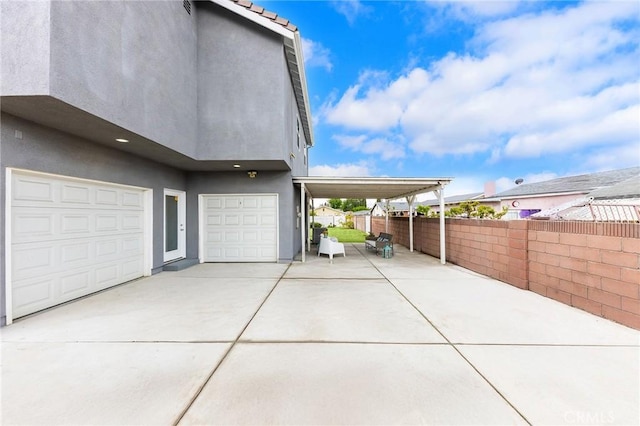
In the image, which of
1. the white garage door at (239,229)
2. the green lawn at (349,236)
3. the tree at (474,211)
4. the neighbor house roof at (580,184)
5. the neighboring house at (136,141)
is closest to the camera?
the neighboring house at (136,141)

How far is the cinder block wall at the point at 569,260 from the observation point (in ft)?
12.6

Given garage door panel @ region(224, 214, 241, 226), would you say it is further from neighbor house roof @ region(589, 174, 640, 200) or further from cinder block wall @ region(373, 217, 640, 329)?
neighbor house roof @ region(589, 174, 640, 200)

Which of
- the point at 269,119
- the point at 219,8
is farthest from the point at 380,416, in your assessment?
the point at 219,8

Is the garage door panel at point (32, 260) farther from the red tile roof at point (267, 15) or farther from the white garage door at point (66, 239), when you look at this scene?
the red tile roof at point (267, 15)

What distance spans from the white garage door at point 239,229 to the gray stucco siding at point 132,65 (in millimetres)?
2475

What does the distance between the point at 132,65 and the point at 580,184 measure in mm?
21659

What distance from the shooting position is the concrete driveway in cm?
215

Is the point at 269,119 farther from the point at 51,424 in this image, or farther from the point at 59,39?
the point at 51,424

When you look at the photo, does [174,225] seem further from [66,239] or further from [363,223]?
[363,223]

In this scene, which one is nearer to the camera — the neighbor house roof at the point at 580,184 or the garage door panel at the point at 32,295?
the garage door panel at the point at 32,295

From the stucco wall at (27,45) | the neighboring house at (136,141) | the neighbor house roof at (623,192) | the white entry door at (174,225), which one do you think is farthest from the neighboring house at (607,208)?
the white entry door at (174,225)

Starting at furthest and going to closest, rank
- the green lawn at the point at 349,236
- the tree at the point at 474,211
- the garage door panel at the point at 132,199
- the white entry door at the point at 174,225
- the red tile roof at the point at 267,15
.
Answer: the green lawn at the point at 349,236 < the tree at the point at 474,211 < the white entry door at the point at 174,225 < the red tile roof at the point at 267,15 < the garage door panel at the point at 132,199

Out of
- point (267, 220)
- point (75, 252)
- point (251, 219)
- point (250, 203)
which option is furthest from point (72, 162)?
point (267, 220)

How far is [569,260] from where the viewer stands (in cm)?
470
